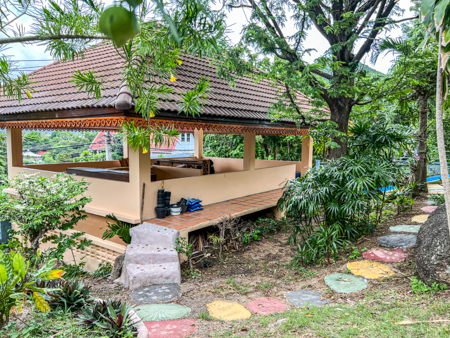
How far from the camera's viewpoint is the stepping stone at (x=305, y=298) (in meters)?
3.84

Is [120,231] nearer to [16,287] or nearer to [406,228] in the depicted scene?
[16,287]

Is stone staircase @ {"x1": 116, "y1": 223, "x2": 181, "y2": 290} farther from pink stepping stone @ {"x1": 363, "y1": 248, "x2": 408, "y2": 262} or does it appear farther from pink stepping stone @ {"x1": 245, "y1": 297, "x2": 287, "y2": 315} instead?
pink stepping stone @ {"x1": 363, "y1": 248, "x2": 408, "y2": 262}

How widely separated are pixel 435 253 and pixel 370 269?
992 millimetres

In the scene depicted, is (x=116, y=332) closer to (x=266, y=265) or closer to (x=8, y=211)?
(x=8, y=211)

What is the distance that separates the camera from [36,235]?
4.88 meters

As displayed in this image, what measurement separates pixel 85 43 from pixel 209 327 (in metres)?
3.41

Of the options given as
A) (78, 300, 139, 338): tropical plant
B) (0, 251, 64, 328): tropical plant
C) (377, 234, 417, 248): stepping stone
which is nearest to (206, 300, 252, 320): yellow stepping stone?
(78, 300, 139, 338): tropical plant

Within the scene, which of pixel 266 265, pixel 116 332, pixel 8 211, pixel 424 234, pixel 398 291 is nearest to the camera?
pixel 116 332

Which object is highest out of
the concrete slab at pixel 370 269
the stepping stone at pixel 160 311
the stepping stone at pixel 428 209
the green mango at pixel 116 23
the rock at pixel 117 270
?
the green mango at pixel 116 23

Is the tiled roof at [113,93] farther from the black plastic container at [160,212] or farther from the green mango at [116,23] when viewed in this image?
the green mango at [116,23]

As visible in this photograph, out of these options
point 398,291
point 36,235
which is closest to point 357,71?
point 398,291

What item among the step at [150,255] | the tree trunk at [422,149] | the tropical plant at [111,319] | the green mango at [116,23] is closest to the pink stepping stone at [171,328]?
the tropical plant at [111,319]

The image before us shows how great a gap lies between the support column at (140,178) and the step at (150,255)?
997mm

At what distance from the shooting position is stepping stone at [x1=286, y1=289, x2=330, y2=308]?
12.6 ft
